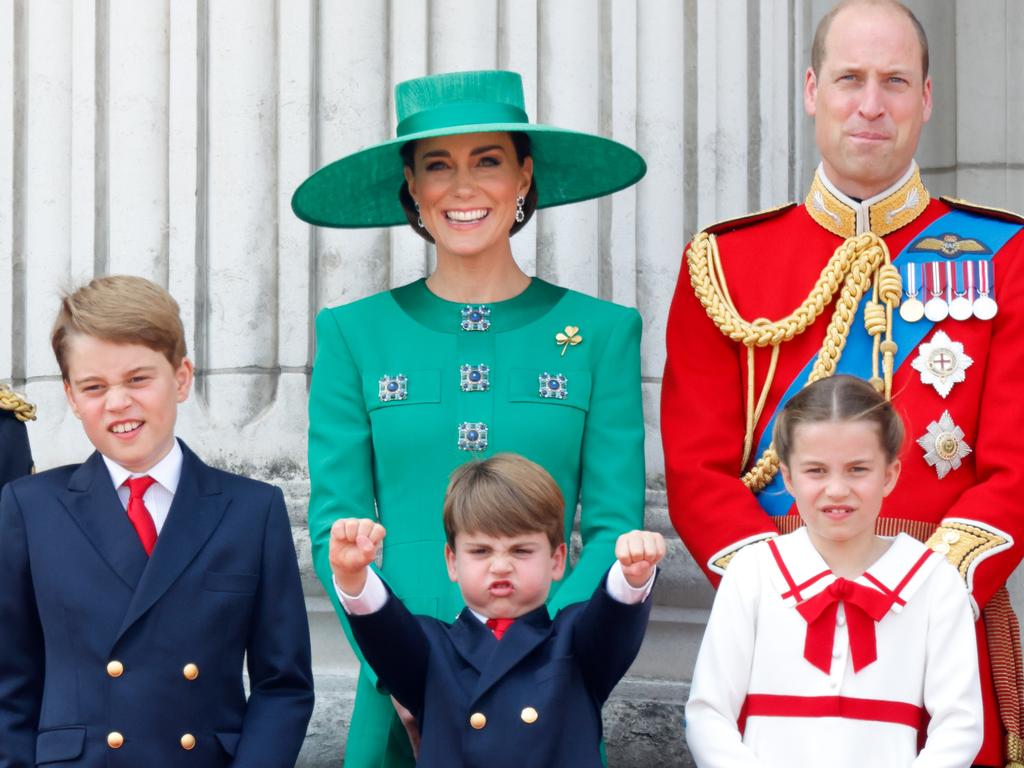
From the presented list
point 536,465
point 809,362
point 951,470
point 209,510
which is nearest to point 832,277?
point 809,362

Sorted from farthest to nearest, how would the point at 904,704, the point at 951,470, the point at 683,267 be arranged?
1. the point at 683,267
2. the point at 951,470
3. the point at 904,704

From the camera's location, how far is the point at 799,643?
3621mm

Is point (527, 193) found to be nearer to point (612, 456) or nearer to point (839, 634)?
point (612, 456)

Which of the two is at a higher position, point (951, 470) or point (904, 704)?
point (951, 470)

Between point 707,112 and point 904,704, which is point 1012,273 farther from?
point 707,112

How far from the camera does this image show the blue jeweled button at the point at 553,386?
13.5 ft

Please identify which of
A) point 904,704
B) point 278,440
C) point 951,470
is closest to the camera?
point 904,704

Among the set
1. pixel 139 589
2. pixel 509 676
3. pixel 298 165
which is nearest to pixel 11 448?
pixel 139 589

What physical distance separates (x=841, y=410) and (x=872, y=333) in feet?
1.57

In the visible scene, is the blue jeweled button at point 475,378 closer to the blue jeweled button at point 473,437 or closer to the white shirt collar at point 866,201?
the blue jeweled button at point 473,437

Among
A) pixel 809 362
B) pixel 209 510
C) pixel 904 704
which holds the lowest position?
pixel 904 704

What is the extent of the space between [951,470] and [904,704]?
0.60m

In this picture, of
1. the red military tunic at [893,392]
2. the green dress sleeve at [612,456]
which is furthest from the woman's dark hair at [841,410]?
the green dress sleeve at [612,456]

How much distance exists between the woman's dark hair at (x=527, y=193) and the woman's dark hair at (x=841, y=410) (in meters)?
0.90
